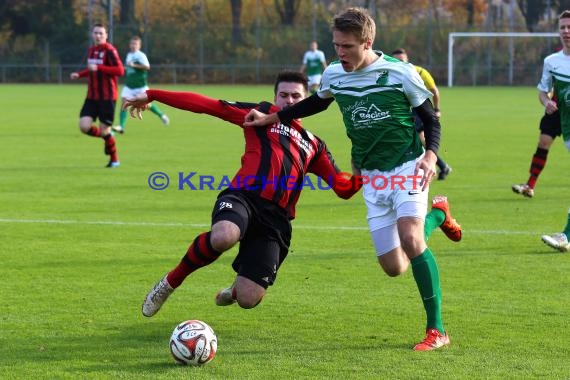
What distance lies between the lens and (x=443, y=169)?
1430 centimetres

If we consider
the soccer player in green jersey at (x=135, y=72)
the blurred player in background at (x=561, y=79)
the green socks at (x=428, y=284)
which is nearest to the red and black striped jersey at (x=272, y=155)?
the green socks at (x=428, y=284)

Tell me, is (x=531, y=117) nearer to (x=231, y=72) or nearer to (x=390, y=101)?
(x=390, y=101)

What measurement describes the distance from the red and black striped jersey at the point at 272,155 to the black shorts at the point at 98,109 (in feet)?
Result: 32.1

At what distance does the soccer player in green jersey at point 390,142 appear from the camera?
5703mm

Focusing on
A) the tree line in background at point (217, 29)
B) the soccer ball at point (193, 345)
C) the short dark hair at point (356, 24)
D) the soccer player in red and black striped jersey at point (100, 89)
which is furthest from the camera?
the tree line in background at point (217, 29)

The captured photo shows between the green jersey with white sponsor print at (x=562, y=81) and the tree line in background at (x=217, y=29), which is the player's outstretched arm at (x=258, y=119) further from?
the tree line in background at (x=217, y=29)

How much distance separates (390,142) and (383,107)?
205 mm

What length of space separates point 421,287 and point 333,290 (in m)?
1.54

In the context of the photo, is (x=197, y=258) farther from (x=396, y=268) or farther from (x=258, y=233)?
(x=396, y=268)

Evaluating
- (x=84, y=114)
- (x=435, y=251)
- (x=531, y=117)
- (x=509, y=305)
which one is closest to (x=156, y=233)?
(x=435, y=251)

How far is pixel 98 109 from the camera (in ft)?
53.1

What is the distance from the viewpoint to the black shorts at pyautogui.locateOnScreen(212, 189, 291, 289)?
606 cm

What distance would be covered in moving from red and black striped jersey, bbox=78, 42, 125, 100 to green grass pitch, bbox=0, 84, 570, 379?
5.27 ft

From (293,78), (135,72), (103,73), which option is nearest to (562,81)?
(293,78)
